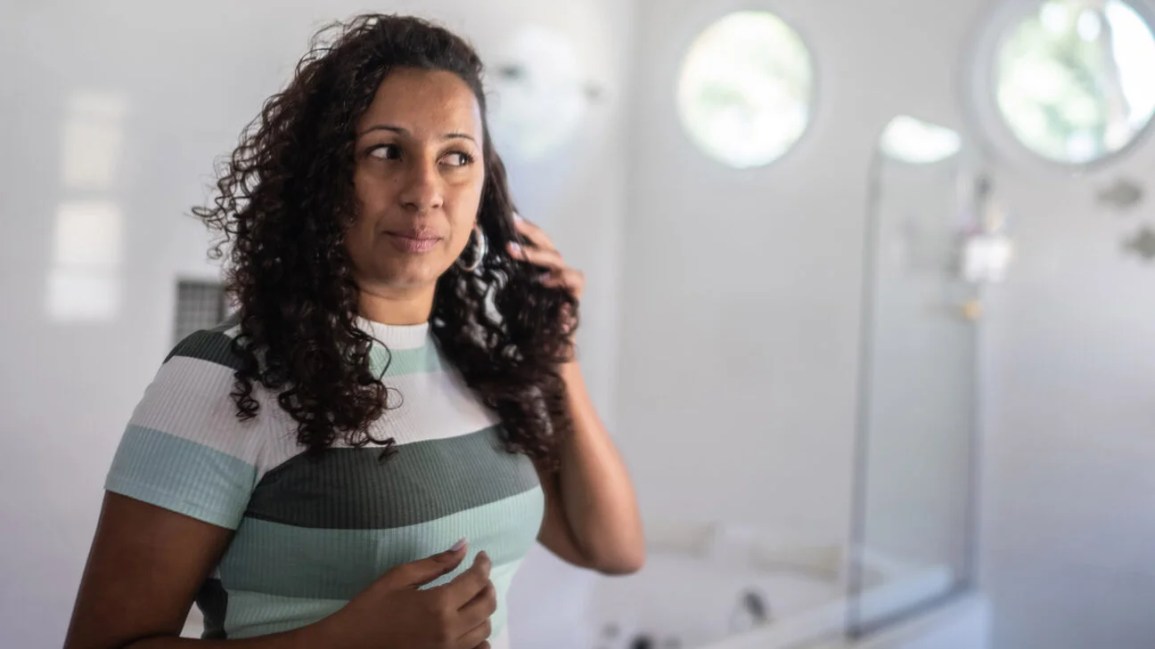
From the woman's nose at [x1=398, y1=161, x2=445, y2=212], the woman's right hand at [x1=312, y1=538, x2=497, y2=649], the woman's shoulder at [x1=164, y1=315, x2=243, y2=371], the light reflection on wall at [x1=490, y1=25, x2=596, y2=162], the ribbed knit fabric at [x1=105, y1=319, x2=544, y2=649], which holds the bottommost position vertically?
the woman's right hand at [x1=312, y1=538, x2=497, y2=649]

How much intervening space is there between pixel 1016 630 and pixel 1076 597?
0.57 feet

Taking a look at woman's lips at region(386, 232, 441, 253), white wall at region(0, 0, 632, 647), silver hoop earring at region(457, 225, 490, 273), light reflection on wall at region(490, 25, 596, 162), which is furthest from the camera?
light reflection on wall at region(490, 25, 596, 162)

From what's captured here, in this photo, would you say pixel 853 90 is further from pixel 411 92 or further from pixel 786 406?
pixel 411 92

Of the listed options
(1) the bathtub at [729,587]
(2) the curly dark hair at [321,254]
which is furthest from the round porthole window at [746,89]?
(2) the curly dark hair at [321,254]

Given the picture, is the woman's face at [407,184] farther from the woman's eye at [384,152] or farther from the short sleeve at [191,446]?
the short sleeve at [191,446]

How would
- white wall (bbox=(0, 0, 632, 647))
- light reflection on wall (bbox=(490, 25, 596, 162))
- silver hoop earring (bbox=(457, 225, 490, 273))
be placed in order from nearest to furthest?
1. silver hoop earring (bbox=(457, 225, 490, 273))
2. white wall (bbox=(0, 0, 632, 647))
3. light reflection on wall (bbox=(490, 25, 596, 162))

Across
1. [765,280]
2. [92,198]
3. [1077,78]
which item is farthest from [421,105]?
[765,280]

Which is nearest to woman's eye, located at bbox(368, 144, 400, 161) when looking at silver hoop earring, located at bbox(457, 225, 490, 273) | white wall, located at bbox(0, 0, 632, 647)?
silver hoop earring, located at bbox(457, 225, 490, 273)

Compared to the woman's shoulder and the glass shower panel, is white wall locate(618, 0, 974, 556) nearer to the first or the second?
the glass shower panel

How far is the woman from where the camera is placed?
74cm

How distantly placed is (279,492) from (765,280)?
217 centimetres

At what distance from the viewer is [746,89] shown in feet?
9.34

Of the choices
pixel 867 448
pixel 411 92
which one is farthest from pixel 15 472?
pixel 867 448

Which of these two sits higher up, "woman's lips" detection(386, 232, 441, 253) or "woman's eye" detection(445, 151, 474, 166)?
"woman's eye" detection(445, 151, 474, 166)
